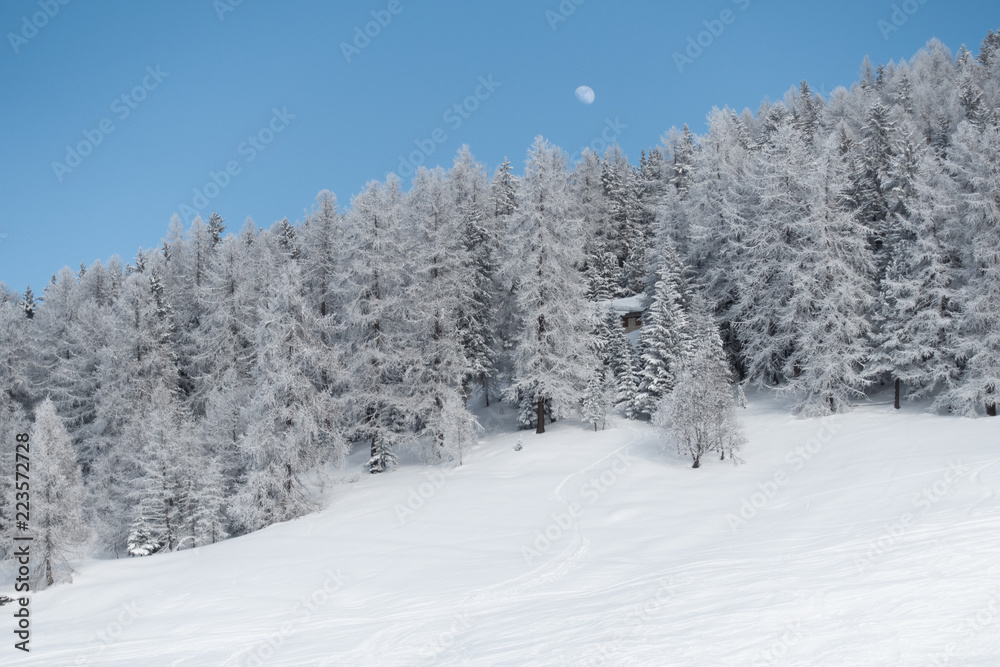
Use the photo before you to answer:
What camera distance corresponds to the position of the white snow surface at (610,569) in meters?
7.77

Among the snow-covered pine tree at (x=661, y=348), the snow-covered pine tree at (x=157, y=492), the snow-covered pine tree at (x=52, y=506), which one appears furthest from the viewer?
the snow-covered pine tree at (x=661, y=348)

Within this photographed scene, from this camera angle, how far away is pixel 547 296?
29656 millimetres

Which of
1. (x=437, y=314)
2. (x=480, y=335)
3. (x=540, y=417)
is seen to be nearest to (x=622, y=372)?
(x=540, y=417)

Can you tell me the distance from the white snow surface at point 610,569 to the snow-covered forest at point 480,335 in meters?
2.82

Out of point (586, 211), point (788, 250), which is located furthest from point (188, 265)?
point (788, 250)

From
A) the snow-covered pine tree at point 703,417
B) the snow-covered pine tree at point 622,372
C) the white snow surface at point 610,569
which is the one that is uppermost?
the snow-covered pine tree at point 622,372

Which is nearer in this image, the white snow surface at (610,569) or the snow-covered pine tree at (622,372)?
the white snow surface at (610,569)

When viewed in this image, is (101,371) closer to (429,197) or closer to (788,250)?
(429,197)

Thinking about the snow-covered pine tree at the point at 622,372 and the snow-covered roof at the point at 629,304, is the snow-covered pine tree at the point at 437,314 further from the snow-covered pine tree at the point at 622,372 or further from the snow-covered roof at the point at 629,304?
the snow-covered roof at the point at 629,304

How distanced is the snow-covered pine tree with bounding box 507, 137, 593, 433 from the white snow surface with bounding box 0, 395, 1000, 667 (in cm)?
341

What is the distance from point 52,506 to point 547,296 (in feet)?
72.7

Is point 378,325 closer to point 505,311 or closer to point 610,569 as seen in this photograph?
point 505,311

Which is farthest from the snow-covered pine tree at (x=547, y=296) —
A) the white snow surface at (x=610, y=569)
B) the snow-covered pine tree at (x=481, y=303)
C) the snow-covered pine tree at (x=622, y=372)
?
the white snow surface at (x=610, y=569)

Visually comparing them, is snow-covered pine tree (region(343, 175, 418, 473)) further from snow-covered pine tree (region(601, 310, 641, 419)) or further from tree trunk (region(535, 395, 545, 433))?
snow-covered pine tree (region(601, 310, 641, 419))
